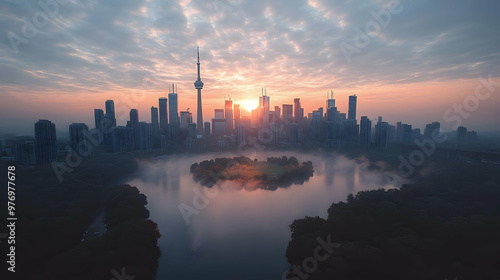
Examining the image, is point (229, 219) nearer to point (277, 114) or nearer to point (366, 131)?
point (366, 131)

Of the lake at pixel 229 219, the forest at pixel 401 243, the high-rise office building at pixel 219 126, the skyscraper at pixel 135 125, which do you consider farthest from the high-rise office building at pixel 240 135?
the forest at pixel 401 243

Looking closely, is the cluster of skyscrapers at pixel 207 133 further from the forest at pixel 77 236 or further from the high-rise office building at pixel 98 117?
the forest at pixel 77 236

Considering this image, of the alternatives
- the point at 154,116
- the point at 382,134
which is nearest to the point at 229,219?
the point at 382,134

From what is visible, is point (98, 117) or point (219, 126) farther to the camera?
point (219, 126)

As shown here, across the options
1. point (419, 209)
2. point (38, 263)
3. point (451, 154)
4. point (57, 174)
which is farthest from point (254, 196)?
point (451, 154)

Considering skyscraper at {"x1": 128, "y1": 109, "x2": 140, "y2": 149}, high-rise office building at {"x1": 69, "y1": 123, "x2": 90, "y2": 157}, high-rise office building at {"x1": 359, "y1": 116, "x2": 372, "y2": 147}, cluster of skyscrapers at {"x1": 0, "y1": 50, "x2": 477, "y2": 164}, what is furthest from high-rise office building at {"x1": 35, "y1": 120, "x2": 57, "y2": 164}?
high-rise office building at {"x1": 359, "y1": 116, "x2": 372, "y2": 147}
